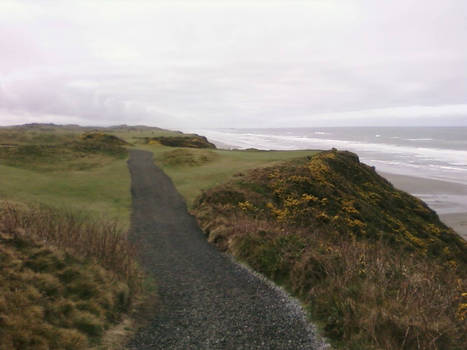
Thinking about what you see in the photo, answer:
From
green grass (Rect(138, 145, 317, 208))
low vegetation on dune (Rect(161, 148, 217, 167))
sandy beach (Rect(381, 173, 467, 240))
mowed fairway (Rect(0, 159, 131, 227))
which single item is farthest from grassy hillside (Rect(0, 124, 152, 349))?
sandy beach (Rect(381, 173, 467, 240))

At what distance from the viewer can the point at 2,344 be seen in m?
4.69

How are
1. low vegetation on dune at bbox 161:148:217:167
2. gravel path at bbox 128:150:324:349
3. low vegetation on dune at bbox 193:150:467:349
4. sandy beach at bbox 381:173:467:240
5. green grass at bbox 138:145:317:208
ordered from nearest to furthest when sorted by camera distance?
1. low vegetation on dune at bbox 193:150:467:349
2. gravel path at bbox 128:150:324:349
3. green grass at bbox 138:145:317:208
4. sandy beach at bbox 381:173:467:240
5. low vegetation on dune at bbox 161:148:217:167

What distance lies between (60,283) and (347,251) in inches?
→ 298

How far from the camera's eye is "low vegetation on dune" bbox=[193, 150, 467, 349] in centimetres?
598

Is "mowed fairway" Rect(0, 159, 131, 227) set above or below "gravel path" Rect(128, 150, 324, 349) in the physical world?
above

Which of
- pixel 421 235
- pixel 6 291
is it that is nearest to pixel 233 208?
→ pixel 6 291

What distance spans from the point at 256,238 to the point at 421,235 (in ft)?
45.5

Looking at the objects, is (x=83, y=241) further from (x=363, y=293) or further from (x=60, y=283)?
(x=363, y=293)

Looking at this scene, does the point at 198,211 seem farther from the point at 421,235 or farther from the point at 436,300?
the point at 421,235

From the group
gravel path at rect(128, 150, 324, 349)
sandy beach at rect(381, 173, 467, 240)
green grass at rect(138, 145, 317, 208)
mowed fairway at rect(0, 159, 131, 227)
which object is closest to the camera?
gravel path at rect(128, 150, 324, 349)

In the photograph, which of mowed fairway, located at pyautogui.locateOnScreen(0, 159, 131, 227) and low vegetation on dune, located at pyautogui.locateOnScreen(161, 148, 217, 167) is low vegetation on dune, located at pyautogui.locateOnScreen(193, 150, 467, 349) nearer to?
mowed fairway, located at pyautogui.locateOnScreen(0, 159, 131, 227)

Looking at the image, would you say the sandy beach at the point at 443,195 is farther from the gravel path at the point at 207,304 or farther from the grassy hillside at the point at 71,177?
the grassy hillside at the point at 71,177

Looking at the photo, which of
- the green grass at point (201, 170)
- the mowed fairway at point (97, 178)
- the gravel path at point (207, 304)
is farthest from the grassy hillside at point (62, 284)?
the green grass at point (201, 170)

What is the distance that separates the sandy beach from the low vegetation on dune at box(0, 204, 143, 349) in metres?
26.4
